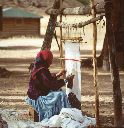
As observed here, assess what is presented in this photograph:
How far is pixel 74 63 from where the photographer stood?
7.73 meters

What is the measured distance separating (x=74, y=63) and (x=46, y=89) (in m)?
0.73

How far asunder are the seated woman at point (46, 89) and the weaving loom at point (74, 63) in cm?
36

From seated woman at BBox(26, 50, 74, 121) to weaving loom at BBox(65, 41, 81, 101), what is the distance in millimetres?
358

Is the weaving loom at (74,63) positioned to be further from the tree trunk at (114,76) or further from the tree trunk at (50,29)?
the tree trunk at (50,29)

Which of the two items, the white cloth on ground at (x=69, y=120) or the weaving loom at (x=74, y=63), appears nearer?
the white cloth on ground at (x=69, y=120)

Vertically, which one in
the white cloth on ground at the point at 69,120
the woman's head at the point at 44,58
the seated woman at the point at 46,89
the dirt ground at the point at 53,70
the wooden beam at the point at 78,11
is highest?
the wooden beam at the point at 78,11

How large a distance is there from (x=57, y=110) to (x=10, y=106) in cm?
222

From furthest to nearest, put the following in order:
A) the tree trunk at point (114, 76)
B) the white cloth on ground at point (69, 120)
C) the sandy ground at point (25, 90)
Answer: the sandy ground at point (25, 90) → the white cloth on ground at point (69, 120) → the tree trunk at point (114, 76)

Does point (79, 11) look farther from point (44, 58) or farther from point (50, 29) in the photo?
point (50, 29)

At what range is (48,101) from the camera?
7.38 m

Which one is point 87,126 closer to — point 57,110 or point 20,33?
point 57,110

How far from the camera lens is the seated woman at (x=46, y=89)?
24.2 ft

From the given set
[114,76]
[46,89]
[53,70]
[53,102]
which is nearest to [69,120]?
[53,102]

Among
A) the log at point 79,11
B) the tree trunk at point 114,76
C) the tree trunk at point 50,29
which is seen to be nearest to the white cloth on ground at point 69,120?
the tree trunk at point 114,76
